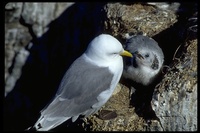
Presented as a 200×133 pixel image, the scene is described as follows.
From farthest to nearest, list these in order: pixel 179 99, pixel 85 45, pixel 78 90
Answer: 1. pixel 85 45
2. pixel 78 90
3. pixel 179 99

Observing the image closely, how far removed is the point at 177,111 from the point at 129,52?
121 cm

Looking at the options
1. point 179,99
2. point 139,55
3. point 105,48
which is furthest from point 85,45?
point 179,99

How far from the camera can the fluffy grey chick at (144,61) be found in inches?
239

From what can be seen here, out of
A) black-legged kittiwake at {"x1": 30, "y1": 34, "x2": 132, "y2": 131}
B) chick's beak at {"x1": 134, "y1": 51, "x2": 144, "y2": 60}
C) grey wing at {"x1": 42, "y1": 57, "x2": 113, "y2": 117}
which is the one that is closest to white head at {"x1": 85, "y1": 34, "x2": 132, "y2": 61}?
black-legged kittiwake at {"x1": 30, "y1": 34, "x2": 132, "y2": 131}

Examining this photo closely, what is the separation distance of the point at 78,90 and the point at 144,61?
41.5 inches

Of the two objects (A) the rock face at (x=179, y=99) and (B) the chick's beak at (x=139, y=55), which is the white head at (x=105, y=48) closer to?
(B) the chick's beak at (x=139, y=55)

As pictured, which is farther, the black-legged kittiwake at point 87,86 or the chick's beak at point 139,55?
the chick's beak at point 139,55

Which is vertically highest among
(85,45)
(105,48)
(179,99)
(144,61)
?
(105,48)

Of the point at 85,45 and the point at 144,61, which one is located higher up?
the point at 144,61

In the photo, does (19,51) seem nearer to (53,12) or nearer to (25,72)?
(25,72)

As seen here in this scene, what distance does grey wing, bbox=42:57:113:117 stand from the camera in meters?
5.51

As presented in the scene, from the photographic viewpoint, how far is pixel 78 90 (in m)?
5.52

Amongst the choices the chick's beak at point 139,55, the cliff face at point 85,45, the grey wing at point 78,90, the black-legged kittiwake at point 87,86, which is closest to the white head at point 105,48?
the black-legged kittiwake at point 87,86

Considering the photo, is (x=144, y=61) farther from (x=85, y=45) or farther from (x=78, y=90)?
(x=85, y=45)
